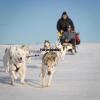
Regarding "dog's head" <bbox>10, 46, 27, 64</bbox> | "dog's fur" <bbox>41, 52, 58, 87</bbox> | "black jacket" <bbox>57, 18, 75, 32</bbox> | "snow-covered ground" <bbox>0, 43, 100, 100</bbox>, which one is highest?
"black jacket" <bbox>57, 18, 75, 32</bbox>

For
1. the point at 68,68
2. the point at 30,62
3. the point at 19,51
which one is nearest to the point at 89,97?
the point at 19,51

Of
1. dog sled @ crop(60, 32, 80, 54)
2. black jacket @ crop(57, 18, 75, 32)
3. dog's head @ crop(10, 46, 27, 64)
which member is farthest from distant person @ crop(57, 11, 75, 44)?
dog's head @ crop(10, 46, 27, 64)

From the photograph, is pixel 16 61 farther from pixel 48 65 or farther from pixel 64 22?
pixel 64 22

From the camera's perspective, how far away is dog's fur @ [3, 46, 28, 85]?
9852mm

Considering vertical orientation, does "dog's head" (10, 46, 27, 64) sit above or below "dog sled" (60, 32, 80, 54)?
below

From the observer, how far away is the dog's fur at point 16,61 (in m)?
9.85

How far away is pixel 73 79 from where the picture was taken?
35.9ft

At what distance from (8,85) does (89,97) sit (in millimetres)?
2312

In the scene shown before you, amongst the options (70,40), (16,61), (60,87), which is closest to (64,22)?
(70,40)

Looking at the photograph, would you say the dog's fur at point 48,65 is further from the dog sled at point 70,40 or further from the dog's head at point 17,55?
the dog sled at point 70,40

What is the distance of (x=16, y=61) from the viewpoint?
32.7 feet

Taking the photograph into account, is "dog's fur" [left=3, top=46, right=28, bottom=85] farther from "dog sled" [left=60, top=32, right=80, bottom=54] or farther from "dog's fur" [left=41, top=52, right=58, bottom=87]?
"dog sled" [left=60, top=32, right=80, bottom=54]

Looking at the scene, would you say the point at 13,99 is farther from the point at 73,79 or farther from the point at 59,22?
the point at 59,22

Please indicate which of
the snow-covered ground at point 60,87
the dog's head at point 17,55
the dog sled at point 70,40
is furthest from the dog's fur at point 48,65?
the dog sled at point 70,40
